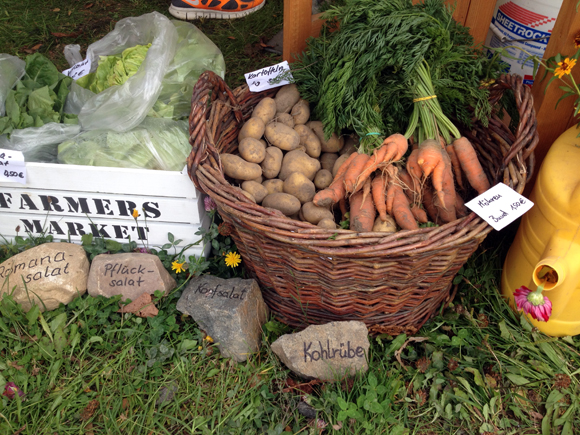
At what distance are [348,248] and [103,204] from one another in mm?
1160

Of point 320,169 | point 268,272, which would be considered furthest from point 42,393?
point 320,169

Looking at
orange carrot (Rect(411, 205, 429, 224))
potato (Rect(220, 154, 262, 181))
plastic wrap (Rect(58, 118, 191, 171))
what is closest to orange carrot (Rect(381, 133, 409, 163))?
orange carrot (Rect(411, 205, 429, 224))

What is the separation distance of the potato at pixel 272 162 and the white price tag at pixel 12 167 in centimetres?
100

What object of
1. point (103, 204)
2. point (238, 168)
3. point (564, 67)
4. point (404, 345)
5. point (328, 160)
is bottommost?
point (404, 345)

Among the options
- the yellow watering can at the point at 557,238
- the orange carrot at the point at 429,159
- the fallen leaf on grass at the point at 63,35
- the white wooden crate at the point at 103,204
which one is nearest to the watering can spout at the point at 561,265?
the yellow watering can at the point at 557,238

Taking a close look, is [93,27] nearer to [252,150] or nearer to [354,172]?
[252,150]

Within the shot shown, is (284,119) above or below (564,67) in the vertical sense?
below

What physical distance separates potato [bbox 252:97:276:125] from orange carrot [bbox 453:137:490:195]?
2.65 feet

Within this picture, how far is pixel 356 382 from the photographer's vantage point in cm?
156

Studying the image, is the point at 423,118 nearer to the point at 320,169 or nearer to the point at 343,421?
the point at 320,169

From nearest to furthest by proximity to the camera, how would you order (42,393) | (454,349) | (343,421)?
(343,421)
(42,393)
(454,349)

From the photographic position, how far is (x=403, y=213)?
1.62m

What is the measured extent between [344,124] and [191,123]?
2.01 feet

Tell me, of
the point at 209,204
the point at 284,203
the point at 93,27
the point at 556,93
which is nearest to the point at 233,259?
A: the point at 209,204
